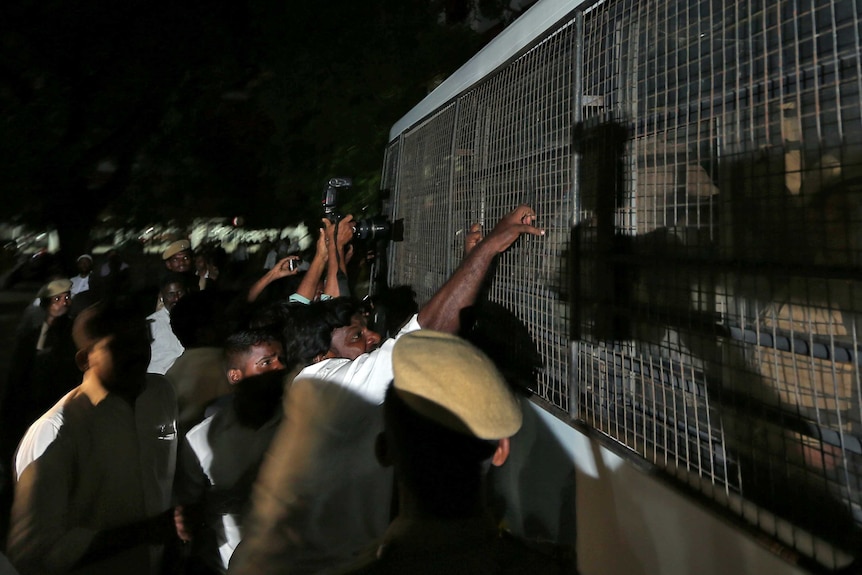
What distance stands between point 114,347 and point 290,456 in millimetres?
1149

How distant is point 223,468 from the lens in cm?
269

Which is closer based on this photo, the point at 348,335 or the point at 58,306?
the point at 348,335

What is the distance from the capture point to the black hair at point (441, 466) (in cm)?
151

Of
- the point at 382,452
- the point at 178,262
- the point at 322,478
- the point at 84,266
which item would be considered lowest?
the point at 322,478

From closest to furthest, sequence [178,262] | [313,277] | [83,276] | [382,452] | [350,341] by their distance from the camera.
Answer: [382,452] < [350,341] < [313,277] < [178,262] < [83,276]

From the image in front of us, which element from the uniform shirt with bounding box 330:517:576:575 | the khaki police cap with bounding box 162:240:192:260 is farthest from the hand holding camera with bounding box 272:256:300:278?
the uniform shirt with bounding box 330:517:576:575

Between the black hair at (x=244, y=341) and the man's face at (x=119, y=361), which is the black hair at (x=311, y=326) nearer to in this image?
Result: the black hair at (x=244, y=341)

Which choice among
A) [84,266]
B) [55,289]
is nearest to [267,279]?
[55,289]

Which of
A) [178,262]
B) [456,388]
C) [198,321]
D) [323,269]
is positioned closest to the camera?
[456,388]

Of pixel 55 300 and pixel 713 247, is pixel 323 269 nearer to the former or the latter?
pixel 55 300

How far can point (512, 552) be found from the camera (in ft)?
4.82

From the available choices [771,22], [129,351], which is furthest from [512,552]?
[129,351]

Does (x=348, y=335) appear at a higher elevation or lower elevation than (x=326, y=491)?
higher

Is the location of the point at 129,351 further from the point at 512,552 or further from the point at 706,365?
the point at 706,365
